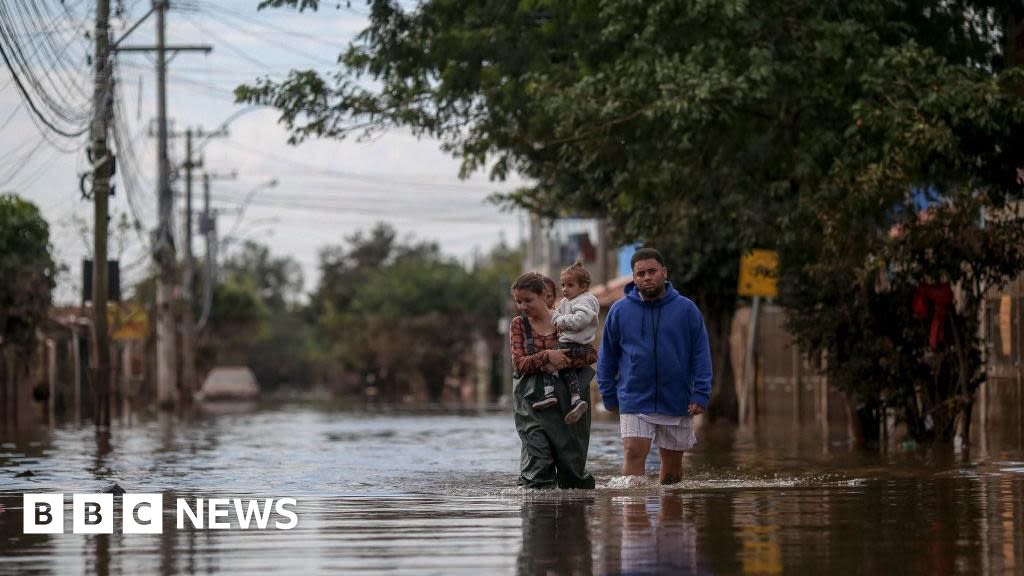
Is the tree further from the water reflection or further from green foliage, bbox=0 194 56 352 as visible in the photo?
green foliage, bbox=0 194 56 352

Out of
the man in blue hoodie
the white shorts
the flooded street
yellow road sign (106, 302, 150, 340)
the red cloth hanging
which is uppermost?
yellow road sign (106, 302, 150, 340)

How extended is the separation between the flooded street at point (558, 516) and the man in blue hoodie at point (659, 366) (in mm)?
415

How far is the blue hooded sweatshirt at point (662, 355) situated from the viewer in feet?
43.3

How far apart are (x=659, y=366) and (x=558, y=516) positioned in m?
2.32

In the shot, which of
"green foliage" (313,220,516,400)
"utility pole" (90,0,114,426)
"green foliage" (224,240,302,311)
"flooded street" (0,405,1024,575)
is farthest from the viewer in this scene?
"green foliage" (224,240,302,311)

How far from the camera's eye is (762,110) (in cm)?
2278

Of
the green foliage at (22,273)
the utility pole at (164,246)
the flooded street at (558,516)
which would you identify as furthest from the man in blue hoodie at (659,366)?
the utility pole at (164,246)

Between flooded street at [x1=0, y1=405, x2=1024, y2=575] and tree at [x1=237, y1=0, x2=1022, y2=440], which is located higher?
tree at [x1=237, y1=0, x2=1022, y2=440]

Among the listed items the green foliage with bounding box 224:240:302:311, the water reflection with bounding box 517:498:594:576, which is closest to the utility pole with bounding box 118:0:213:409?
the water reflection with bounding box 517:498:594:576

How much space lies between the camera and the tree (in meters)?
19.5

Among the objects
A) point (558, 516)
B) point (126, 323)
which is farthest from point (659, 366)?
point (126, 323)

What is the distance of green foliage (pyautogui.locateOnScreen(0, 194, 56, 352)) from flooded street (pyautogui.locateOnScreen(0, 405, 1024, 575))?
15.4 m

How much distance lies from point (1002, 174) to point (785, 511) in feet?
32.6

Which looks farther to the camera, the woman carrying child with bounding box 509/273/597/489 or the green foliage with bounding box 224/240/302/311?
the green foliage with bounding box 224/240/302/311
